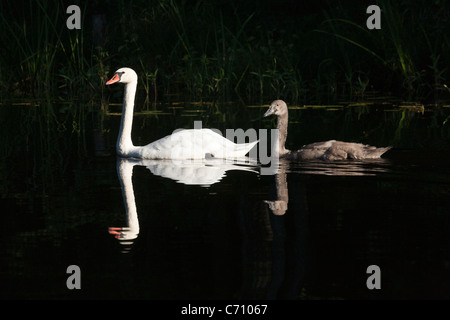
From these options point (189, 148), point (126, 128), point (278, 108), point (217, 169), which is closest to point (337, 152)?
point (278, 108)

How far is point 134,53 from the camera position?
63.6 ft

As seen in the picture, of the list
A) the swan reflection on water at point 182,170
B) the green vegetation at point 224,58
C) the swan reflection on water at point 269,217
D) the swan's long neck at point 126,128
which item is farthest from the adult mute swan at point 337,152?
the green vegetation at point 224,58

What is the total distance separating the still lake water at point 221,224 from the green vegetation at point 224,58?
481 centimetres

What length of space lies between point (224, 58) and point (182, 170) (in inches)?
311

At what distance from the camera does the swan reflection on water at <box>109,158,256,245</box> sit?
9.25 m

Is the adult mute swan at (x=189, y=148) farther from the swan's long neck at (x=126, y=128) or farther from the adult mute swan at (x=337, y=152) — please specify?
the adult mute swan at (x=337, y=152)

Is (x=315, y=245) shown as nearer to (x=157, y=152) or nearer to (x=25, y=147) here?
(x=157, y=152)

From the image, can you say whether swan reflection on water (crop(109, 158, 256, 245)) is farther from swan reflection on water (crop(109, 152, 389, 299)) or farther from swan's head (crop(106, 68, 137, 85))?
swan's head (crop(106, 68, 137, 85))

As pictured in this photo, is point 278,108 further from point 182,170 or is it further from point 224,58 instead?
point 224,58

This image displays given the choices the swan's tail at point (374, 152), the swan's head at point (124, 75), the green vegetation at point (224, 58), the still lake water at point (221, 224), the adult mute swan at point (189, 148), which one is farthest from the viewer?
the green vegetation at point (224, 58)

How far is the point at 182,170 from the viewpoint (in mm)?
10359

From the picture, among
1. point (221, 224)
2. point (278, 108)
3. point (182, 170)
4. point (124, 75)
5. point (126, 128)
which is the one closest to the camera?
point (221, 224)

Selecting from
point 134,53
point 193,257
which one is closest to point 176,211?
point 193,257

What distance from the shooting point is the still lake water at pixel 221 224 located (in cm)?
591
